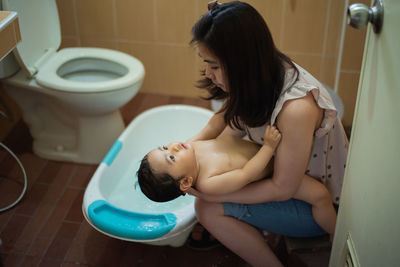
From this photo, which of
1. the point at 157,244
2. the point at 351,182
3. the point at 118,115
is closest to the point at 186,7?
the point at 118,115

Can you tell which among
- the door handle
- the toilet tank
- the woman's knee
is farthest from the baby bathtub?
the door handle

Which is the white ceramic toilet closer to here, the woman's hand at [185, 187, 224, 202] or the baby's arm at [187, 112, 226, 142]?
the baby's arm at [187, 112, 226, 142]

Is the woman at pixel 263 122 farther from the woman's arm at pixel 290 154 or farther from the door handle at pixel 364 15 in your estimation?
the door handle at pixel 364 15

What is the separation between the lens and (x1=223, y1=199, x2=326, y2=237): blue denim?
135cm

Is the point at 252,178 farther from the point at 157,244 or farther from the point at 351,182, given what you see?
the point at 157,244

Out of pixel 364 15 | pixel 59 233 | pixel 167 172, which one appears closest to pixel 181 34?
pixel 59 233

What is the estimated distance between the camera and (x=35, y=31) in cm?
196

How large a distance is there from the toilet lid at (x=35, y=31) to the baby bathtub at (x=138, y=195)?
50 centimetres

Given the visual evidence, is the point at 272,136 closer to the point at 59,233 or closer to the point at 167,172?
the point at 167,172

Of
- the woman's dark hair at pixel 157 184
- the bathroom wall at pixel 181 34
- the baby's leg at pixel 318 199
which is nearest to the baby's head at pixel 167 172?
the woman's dark hair at pixel 157 184

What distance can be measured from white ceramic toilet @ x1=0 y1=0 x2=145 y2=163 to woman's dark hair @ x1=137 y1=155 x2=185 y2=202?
26.6 inches

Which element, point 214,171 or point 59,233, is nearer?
point 214,171

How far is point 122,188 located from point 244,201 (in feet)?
2.18

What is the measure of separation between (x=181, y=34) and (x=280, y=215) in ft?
4.29
